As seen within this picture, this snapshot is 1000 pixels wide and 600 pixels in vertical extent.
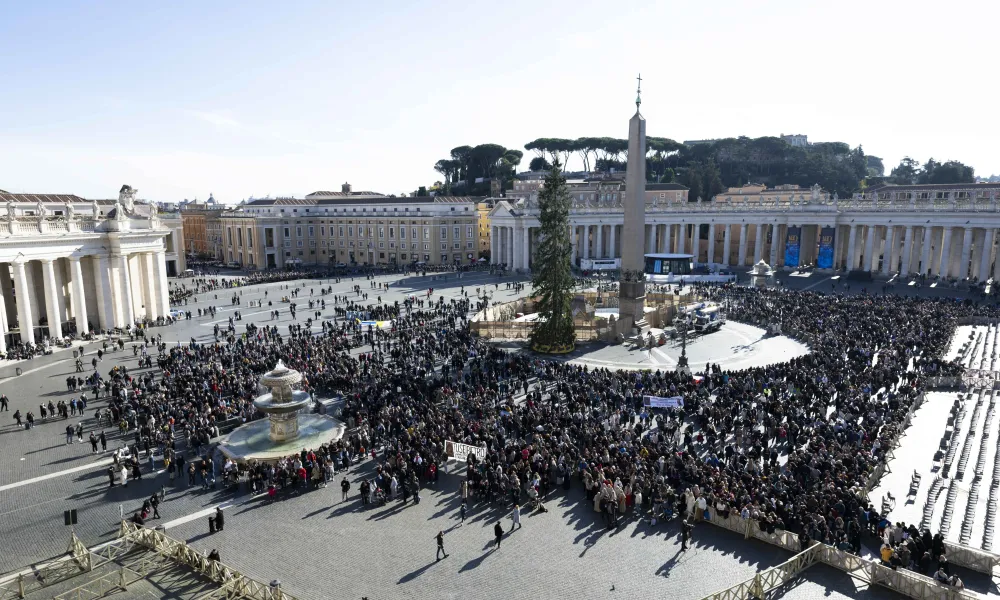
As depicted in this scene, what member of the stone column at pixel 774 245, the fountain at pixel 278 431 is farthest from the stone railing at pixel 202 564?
the stone column at pixel 774 245

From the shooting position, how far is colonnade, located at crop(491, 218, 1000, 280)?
5794cm

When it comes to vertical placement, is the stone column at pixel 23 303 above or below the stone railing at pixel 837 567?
above

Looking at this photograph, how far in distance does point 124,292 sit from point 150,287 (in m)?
3.31

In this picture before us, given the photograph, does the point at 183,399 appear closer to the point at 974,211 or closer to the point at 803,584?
the point at 803,584

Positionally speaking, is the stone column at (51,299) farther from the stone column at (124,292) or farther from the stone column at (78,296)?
the stone column at (124,292)

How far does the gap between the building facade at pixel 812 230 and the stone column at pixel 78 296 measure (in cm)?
3441

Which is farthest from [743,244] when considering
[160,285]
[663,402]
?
[160,285]

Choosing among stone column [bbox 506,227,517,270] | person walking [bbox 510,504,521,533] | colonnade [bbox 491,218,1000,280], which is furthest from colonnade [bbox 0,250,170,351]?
stone column [bbox 506,227,517,270]

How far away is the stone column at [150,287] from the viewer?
1726 inches

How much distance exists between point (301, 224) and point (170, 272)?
18.2 metres

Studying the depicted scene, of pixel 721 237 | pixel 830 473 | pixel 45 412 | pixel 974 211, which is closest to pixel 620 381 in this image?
pixel 830 473

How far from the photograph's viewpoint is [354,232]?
87.1m

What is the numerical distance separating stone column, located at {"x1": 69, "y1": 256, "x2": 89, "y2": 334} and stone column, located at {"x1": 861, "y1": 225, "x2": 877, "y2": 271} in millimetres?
66627

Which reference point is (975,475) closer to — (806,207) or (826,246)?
(826,246)
